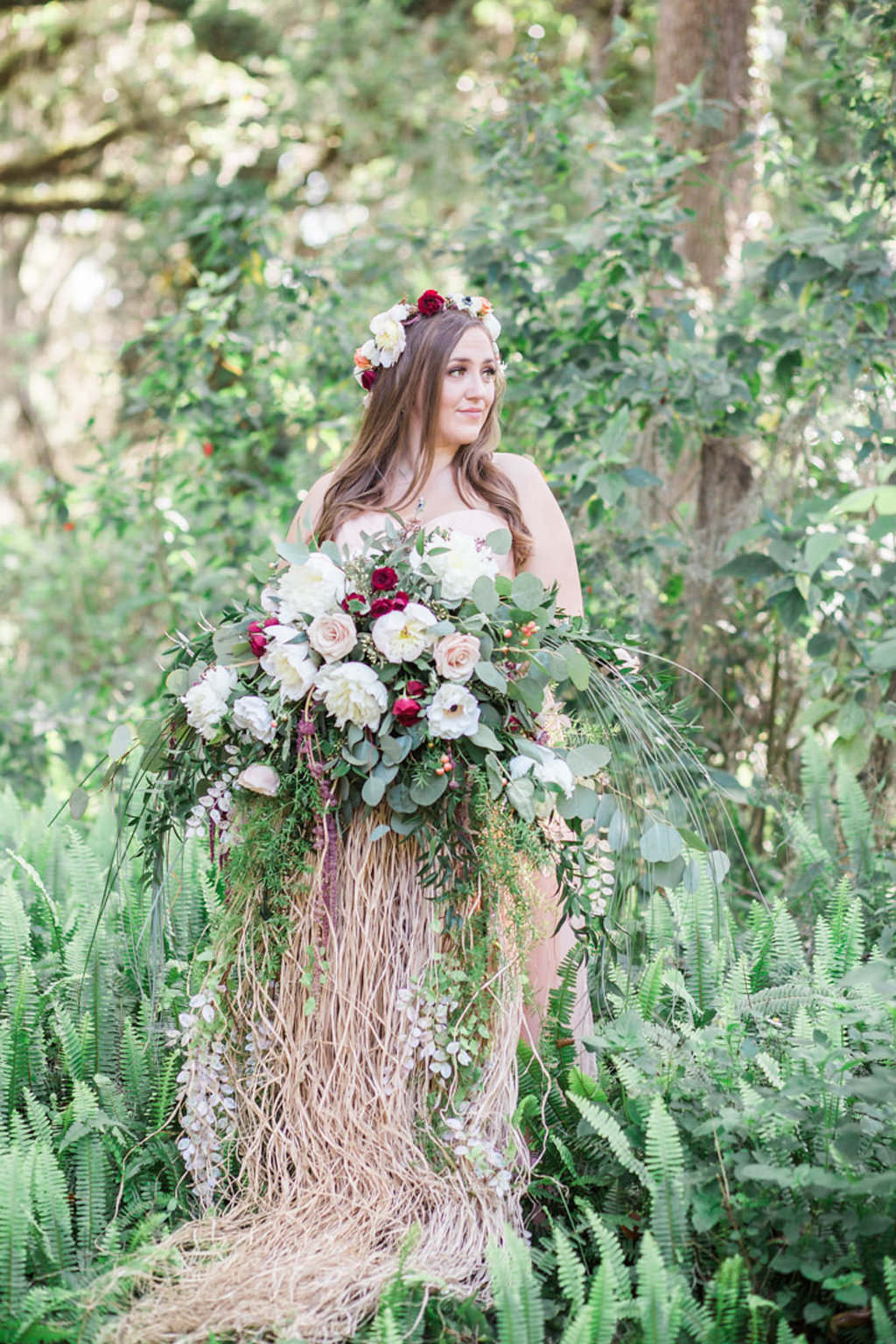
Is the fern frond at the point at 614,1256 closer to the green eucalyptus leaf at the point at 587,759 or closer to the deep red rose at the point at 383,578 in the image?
the green eucalyptus leaf at the point at 587,759

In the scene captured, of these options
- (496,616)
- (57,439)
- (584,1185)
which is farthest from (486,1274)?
(57,439)

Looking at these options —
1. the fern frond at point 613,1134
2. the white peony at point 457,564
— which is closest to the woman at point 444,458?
the white peony at point 457,564

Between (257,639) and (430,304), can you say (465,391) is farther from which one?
(257,639)

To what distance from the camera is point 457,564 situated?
2.32m

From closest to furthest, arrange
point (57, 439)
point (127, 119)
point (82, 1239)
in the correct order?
point (82, 1239) < point (127, 119) < point (57, 439)

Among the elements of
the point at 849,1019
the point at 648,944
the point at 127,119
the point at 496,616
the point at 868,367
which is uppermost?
the point at 127,119

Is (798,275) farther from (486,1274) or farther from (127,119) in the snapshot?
(127,119)

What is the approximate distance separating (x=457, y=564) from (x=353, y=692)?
1.10 ft

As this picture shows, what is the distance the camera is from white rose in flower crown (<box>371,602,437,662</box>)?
2.22 meters

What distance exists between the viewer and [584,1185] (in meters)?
2.50

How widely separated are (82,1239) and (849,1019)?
5.34ft

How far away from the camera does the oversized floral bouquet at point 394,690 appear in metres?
2.22

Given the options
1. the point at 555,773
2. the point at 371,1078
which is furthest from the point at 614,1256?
the point at 555,773

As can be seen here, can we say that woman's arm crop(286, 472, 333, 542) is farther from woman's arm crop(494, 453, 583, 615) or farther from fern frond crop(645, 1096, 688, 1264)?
fern frond crop(645, 1096, 688, 1264)
